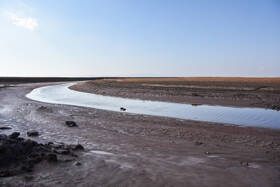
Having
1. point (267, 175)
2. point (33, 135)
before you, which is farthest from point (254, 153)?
point (33, 135)

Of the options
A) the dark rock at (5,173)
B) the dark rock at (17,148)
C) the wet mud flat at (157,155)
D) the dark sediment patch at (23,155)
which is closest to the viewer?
the dark rock at (5,173)

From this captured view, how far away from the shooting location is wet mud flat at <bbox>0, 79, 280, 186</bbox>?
4.60 m

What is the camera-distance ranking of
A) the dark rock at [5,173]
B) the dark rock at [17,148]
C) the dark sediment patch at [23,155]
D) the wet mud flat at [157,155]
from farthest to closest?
the dark rock at [17,148] → the dark sediment patch at [23,155] → the wet mud flat at [157,155] → the dark rock at [5,173]

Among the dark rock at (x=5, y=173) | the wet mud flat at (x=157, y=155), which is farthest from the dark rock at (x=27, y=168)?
the dark rock at (x=5, y=173)


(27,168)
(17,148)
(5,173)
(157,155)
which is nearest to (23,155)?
(17,148)

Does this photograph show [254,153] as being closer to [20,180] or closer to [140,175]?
[140,175]

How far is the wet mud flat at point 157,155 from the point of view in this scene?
15.1ft

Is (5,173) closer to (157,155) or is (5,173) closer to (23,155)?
(23,155)

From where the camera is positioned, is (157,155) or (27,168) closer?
(27,168)

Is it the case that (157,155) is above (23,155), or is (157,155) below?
below

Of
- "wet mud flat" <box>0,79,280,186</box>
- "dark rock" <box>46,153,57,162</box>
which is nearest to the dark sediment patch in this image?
"dark rock" <box>46,153,57,162</box>

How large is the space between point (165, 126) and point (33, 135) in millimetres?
5966

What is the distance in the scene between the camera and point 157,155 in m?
6.14

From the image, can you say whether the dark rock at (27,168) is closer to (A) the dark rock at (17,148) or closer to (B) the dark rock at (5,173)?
(B) the dark rock at (5,173)
